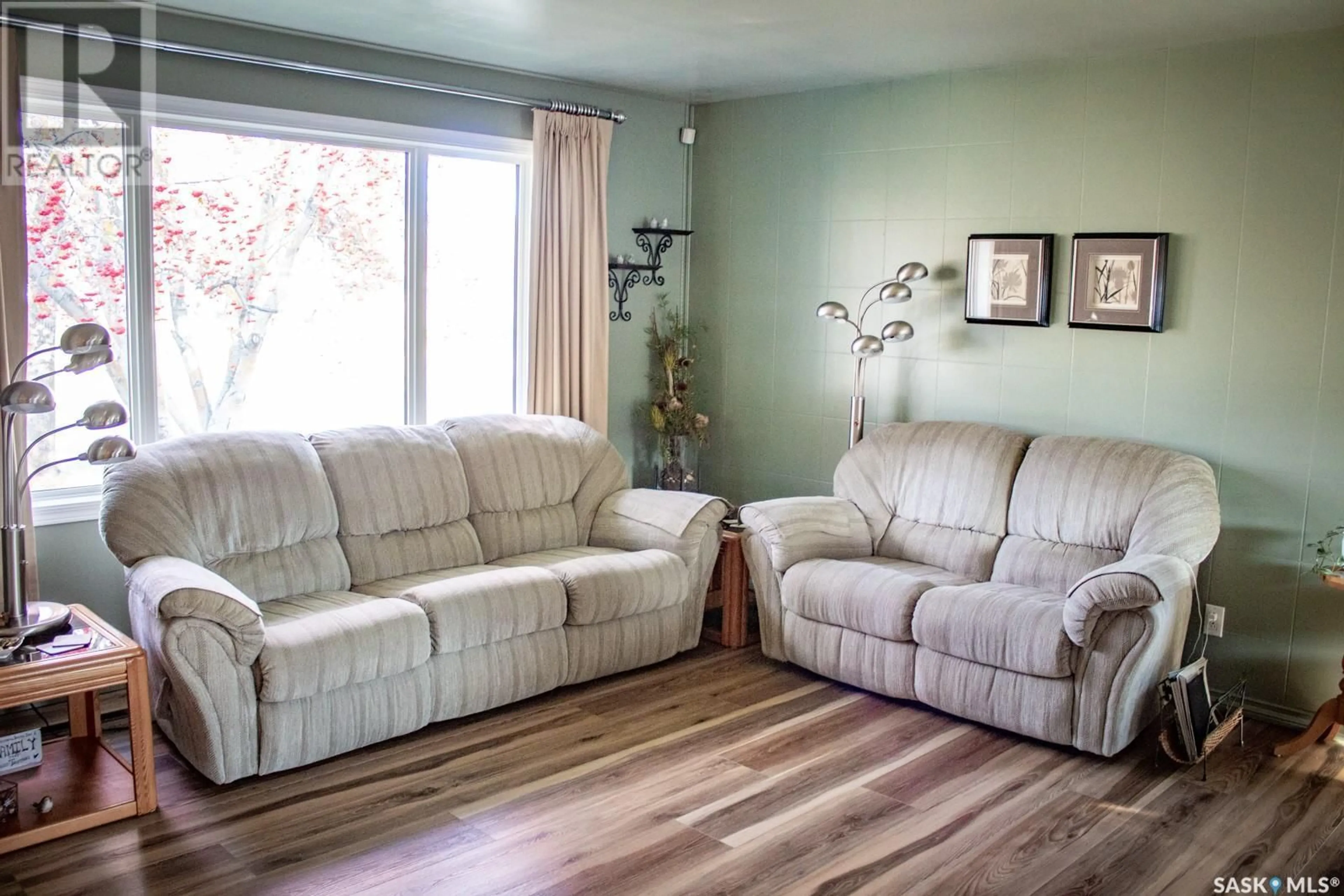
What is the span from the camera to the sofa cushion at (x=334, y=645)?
134 inches

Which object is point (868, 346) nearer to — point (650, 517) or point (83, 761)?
point (650, 517)

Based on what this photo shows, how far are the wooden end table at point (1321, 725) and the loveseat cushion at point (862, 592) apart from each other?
121 centimetres

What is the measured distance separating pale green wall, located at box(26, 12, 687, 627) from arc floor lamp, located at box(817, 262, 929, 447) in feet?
3.41

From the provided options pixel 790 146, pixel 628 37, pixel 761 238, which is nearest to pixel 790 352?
pixel 761 238

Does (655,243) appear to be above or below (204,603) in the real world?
above

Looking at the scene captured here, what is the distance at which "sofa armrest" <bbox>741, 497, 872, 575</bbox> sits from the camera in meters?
4.54

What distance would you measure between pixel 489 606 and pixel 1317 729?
2844 mm

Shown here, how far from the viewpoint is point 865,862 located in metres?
3.02

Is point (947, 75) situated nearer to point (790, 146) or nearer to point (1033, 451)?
point (790, 146)

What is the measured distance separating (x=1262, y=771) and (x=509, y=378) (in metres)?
3.44

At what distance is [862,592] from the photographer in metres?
4.23

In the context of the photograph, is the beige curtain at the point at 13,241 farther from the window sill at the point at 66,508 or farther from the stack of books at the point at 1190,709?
the stack of books at the point at 1190,709

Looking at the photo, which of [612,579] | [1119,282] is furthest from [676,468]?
[1119,282]

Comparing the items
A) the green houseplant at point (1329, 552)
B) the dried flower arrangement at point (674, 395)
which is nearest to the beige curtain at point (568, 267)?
the dried flower arrangement at point (674, 395)
